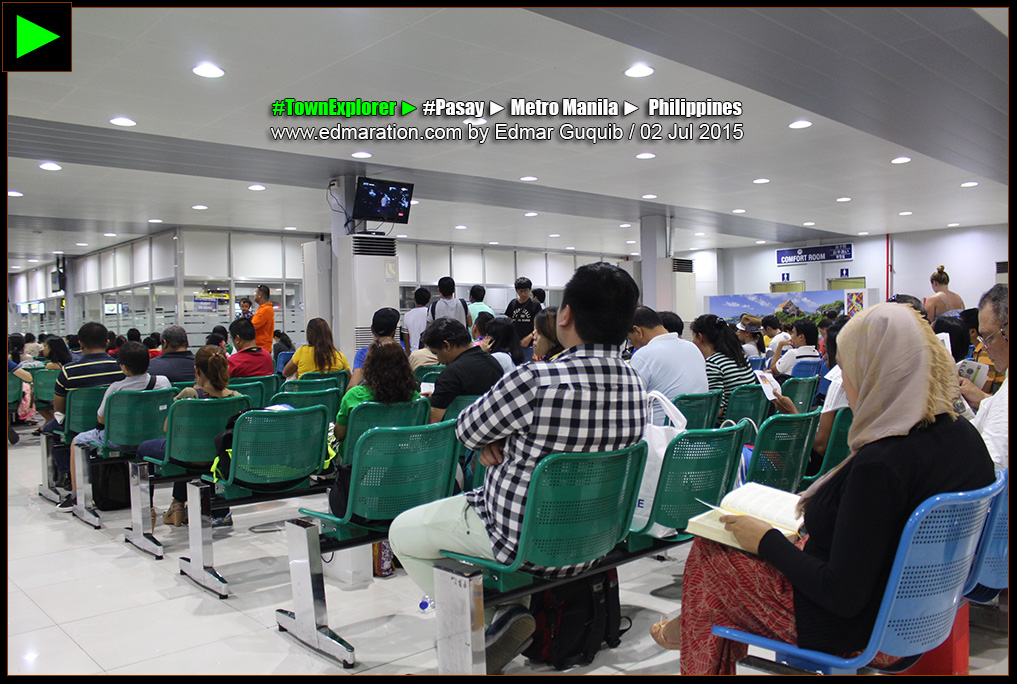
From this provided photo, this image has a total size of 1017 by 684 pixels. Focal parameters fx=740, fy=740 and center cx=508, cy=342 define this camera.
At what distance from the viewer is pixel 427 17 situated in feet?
15.5

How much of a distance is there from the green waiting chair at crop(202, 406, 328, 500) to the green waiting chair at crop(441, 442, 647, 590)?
1435 millimetres

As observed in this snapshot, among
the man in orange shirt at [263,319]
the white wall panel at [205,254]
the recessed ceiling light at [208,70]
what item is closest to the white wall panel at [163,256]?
the white wall panel at [205,254]

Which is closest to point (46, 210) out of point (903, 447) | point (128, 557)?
point (128, 557)

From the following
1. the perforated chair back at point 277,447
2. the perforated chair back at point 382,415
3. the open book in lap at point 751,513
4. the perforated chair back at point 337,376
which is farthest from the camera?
the perforated chair back at point 337,376

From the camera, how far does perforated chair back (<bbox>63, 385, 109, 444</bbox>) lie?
4.93 metres

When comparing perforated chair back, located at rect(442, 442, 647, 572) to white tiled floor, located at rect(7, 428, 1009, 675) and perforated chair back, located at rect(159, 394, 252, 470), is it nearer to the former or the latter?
white tiled floor, located at rect(7, 428, 1009, 675)

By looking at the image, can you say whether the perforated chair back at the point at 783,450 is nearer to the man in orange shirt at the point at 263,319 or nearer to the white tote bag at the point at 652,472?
the white tote bag at the point at 652,472

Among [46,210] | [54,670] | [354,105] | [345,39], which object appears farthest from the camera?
[46,210]

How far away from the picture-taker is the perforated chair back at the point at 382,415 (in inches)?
139

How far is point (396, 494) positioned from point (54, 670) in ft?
4.46

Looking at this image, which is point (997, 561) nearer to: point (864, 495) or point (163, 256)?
point (864, 495)

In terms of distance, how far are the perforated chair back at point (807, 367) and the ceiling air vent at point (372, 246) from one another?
506cm

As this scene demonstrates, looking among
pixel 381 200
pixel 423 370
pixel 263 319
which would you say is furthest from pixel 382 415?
pixel 263 319

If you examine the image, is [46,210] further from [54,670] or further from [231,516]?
[54,670]
